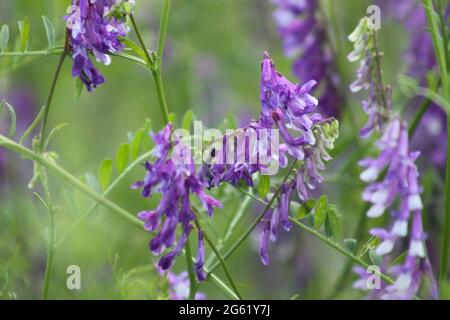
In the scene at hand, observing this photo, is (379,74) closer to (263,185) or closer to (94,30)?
(263,185)

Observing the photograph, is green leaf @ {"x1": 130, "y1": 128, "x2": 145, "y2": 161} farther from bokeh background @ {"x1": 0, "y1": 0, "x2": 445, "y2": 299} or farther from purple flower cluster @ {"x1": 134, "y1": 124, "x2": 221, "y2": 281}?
purple flower cluster @ {"x1": 134, "y1": 124, "x2": 221, "y2": 281}

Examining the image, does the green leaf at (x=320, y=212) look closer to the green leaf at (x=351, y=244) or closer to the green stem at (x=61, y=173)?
the green leaf at (x=351, y=244)

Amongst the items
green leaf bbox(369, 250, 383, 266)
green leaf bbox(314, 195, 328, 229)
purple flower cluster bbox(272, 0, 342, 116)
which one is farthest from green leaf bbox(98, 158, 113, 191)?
purple flower cluster bbox(272, 0, 342, 116)

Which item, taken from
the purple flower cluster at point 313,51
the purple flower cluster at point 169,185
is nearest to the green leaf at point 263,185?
the purple flower cluster at point 169,185

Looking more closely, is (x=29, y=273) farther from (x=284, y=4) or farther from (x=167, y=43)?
(x=167, y=43)

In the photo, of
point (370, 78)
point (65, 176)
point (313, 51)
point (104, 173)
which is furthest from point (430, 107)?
point (65, 176)
